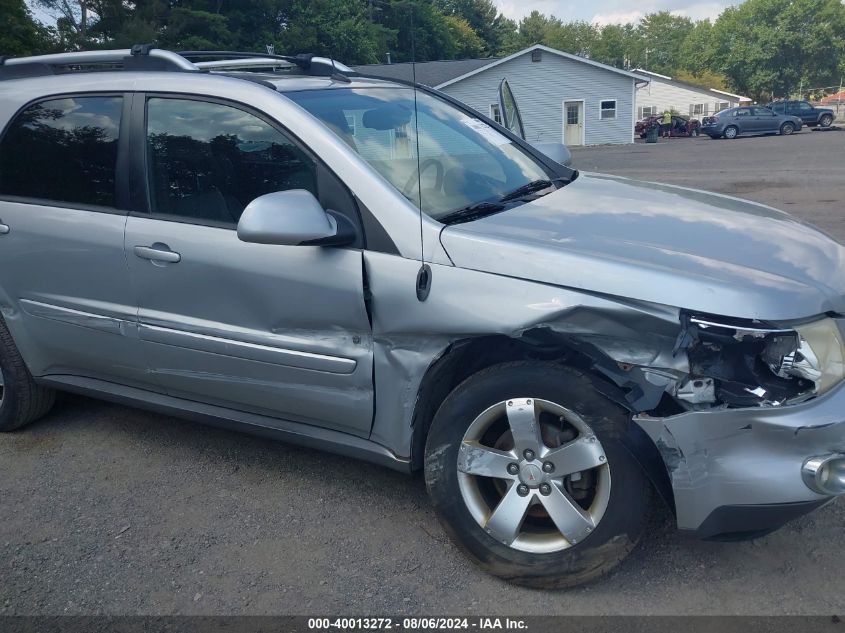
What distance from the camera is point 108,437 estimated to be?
4199 mm

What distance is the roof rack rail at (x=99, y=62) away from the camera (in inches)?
140

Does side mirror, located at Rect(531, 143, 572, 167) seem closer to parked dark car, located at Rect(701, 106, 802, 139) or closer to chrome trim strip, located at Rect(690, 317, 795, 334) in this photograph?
chrome trim strip, located at Rect(690, 317, 795, 334)

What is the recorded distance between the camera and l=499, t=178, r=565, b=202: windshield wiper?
3.39m

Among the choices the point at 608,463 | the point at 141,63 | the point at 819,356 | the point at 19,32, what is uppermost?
the point at 19,32

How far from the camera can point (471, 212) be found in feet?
10.2

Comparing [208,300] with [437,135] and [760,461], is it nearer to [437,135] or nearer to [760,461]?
[437,135]

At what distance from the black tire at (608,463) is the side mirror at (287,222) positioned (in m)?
0.76

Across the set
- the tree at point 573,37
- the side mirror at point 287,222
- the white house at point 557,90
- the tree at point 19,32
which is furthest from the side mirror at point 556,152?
the tree at point 573,37

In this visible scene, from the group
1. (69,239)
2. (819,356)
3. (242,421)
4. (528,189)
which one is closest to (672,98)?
(528,189)

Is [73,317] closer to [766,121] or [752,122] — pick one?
[752,122]

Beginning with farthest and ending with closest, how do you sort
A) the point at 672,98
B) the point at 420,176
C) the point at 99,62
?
the point at 672,98, the point at 99,62, the point at 420,176

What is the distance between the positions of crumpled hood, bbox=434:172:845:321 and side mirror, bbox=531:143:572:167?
44.3 inches

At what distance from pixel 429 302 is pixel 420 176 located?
2.38ft

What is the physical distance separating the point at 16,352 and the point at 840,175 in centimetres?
1521
